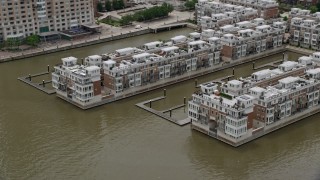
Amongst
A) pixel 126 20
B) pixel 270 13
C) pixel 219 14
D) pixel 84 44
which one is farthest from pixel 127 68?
pixel 270 13

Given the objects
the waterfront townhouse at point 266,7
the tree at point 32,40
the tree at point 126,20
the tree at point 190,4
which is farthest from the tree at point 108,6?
the waterfront townhouse at point 266,7

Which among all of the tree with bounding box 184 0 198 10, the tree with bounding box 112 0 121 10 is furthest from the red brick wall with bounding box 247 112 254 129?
the tree with bounding box 112 0 121 10

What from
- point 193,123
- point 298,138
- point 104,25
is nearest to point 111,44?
point 104,25

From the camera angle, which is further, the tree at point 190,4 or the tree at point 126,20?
the tree at point 190,4

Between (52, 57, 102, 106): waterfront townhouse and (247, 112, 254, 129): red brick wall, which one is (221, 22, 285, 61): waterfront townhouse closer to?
(52, 57, 102, 106): waterfront townhouse

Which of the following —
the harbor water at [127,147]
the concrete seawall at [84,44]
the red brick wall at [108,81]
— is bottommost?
the harbor water at [127,147]

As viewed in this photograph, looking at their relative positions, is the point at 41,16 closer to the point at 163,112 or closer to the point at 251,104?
the point at 163,112

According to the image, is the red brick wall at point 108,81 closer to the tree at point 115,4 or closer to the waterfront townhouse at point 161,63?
the waterfront townhouse at point 161,63
